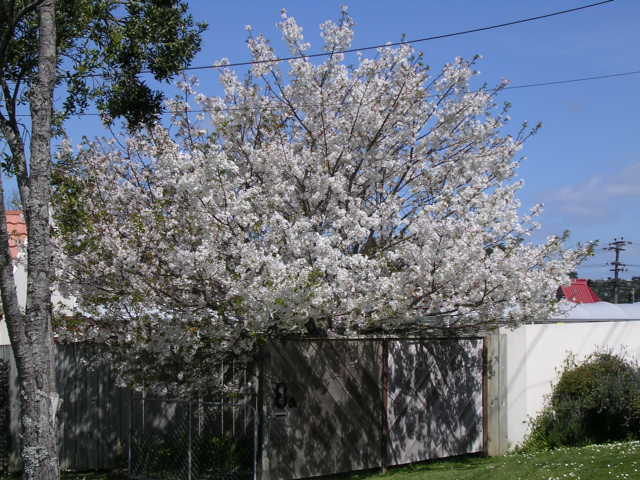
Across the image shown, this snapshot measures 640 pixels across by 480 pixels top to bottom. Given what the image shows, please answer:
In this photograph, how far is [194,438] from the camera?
1224cm

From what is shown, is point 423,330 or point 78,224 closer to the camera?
point 78,224

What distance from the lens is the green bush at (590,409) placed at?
13.8 meters

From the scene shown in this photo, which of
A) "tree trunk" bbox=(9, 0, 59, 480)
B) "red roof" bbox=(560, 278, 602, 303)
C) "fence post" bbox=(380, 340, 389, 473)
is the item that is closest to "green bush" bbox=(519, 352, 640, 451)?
"fence post" bbox=(380, 340, 389, 473)

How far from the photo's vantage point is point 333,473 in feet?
39.7

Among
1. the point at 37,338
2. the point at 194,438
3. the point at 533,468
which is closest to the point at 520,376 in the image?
the point at 533,468

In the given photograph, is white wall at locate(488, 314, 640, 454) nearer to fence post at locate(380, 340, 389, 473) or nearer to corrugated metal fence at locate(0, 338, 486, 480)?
corrugated metal fence at locate(0, 338, 486, 480)

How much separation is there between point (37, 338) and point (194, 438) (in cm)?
414

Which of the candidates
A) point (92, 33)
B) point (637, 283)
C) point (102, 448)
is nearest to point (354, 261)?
point (92, 33)

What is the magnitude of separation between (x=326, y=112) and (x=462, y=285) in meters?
3.29

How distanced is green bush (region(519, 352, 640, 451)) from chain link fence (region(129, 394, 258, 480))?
501cm

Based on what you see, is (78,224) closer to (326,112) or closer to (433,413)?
(326,112)

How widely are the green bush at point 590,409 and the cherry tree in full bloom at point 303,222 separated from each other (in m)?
2.36

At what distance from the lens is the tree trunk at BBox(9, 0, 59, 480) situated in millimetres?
8633

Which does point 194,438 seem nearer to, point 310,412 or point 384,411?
point 310,412
